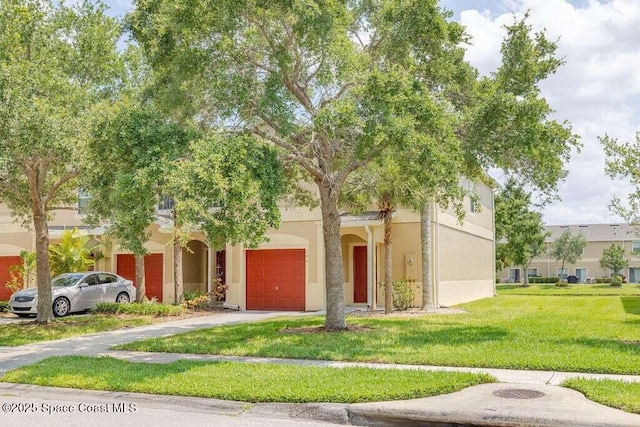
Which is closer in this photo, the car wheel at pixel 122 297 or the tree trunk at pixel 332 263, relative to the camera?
the tree trunk at pixel 332 263

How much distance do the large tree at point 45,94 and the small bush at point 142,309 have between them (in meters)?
3.05

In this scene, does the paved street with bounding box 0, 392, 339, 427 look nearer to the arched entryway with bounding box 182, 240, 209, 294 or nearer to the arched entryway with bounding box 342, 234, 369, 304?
the arched entryway with bounding box 342, 234, 369, 304

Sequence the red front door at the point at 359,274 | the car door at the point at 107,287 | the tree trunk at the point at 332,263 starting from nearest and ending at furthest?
the tree trunk at the point at 332,263, the car door at the point at 107,287, the red front door at the point at 359,274

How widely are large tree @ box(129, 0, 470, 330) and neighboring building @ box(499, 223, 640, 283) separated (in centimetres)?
5523

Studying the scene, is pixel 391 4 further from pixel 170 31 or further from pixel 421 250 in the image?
pixel 421 250

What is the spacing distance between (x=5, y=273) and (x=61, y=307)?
8375 mm

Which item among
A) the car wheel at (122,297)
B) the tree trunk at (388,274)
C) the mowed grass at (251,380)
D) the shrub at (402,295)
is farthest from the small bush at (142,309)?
the mowed grass at (251,380)

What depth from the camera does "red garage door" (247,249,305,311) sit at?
925 inches

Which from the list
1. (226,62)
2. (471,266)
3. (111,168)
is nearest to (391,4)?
(226,62)

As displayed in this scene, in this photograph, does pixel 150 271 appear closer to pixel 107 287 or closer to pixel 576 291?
pixel 107 287

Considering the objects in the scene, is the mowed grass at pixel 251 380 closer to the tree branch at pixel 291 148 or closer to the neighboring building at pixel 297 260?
the tree branch at pixel 291 148

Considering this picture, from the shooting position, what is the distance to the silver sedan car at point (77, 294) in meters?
20.9

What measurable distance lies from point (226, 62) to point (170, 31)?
1.35 m

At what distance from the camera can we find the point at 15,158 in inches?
565
